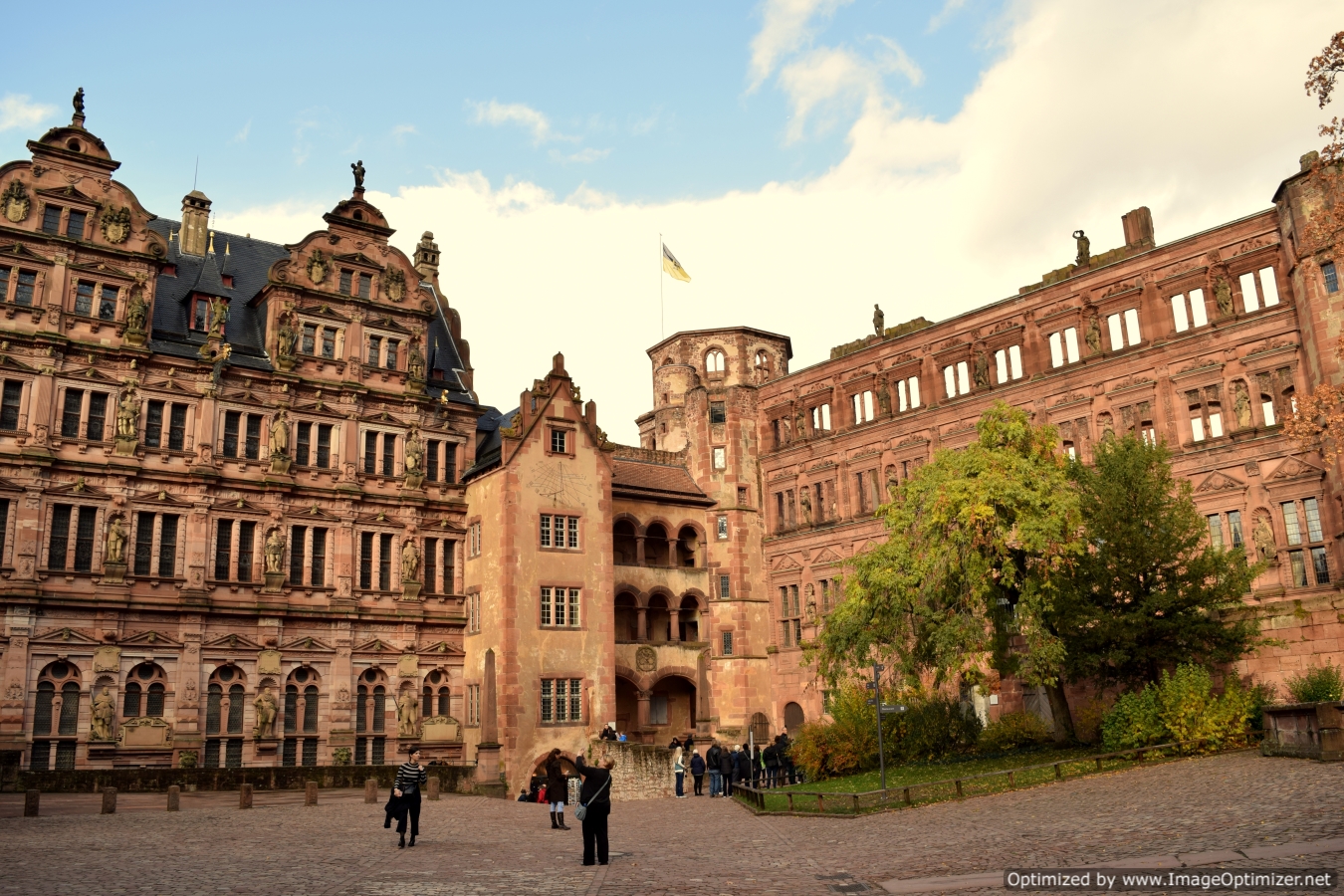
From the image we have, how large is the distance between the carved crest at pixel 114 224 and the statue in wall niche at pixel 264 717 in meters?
17.2

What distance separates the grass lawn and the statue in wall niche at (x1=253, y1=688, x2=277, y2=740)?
18.8 meters

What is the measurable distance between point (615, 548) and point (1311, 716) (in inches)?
1189

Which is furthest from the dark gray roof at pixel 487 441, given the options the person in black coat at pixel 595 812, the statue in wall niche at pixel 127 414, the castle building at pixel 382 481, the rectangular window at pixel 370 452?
the person in black coat at pixel 595 812

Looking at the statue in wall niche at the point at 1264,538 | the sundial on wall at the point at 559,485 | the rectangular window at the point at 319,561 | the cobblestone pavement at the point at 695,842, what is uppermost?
the sundial on wall at the point at 559,485

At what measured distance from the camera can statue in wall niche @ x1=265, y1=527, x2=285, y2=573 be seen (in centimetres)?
4056

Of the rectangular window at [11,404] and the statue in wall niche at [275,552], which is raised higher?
the rectangular window at [11,404]

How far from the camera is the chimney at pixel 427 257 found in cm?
5419

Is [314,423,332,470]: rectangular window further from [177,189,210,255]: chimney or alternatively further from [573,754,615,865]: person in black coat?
[573,754,615,865]: person in black coat

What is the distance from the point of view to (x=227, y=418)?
135ft

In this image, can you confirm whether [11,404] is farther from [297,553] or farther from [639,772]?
[639,772]

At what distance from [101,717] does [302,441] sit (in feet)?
39.6

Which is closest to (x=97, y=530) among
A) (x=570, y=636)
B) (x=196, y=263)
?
(x=196, y=263)

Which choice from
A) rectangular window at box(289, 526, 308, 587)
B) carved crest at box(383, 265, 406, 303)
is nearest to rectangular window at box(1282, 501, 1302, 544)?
carved crest at box(383, 265, 406, 303)

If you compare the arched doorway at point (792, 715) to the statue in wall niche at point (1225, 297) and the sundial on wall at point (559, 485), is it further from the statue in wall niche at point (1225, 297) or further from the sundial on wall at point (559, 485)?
the statue in wall niche at point (1225, 297)
